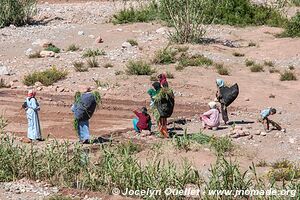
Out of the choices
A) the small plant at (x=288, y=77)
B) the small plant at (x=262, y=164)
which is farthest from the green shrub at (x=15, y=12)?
the small plant at (x=262, y=164)

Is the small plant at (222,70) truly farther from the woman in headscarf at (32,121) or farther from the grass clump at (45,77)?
the woman in headscarf at (32,121)

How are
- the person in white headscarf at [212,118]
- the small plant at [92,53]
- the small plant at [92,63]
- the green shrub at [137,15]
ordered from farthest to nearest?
1. the green shrub at [137,15]
2. the small plant at [92,53]
3. the small plant at [92,63]
4. the person in white headscarf at [212,118]

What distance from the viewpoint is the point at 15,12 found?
1103 inches

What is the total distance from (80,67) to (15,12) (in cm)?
821

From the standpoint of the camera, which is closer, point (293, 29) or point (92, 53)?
point (92, 53)

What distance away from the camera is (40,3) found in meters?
34.8

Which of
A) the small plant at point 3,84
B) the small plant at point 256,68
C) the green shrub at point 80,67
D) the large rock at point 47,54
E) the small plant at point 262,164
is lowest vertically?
the small plant at point 3,84

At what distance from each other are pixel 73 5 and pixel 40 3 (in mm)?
2099

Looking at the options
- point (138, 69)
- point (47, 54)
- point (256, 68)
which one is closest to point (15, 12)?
point (47, 54)

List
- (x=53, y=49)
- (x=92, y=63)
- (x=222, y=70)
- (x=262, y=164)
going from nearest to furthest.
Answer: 1. (x=262, y=164)
2. (x=222, y=70)
3. (x=92, y=63)
4. (x=53, y=49)

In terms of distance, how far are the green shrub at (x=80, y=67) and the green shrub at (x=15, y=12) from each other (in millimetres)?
7632

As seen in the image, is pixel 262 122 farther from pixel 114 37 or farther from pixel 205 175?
pixel 114 37

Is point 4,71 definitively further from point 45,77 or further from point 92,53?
point 92,53

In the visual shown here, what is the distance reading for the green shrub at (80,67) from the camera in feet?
67.1
